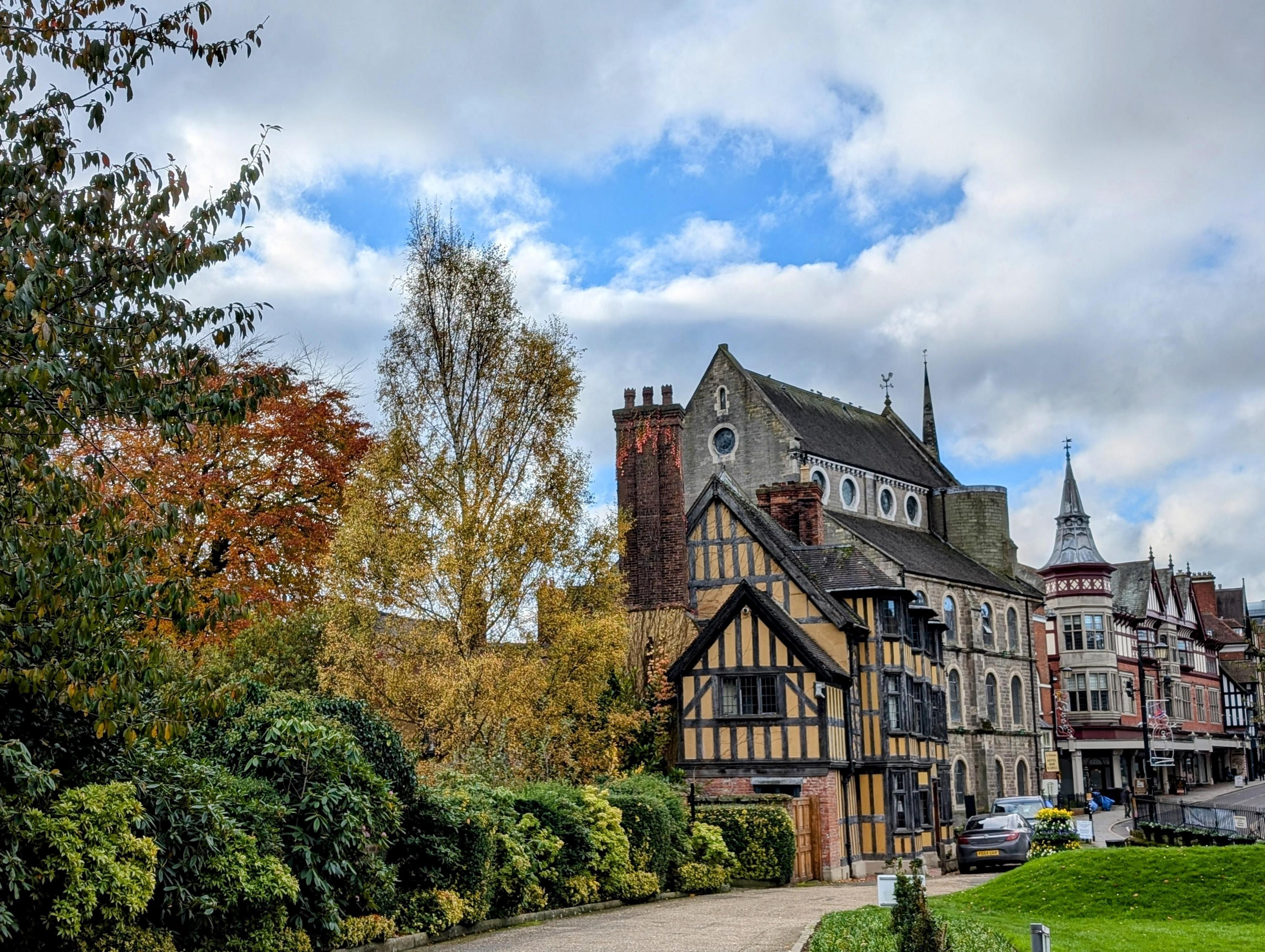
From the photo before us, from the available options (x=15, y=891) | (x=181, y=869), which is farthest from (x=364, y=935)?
(x=15, y=891)

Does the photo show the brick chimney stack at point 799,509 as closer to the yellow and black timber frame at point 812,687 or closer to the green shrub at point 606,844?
the yellow and black timber frame at point 812,687

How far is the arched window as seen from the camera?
1929 inches

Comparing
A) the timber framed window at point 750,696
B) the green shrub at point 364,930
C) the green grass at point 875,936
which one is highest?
the timber framed window at point 750,696

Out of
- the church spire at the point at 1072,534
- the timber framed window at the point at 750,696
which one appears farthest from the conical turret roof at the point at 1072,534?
the timber framed window at the point at 750,696

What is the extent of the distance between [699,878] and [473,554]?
23.8 feet

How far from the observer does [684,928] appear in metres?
16.9

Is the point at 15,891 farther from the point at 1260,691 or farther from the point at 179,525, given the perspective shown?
the point at 1260,691

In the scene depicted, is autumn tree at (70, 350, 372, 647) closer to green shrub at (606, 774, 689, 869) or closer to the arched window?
green shrub at (606, 774, 689, 869)

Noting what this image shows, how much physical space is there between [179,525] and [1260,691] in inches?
3924

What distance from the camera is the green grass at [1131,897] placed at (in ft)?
54.4

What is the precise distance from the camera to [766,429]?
49.7 meters

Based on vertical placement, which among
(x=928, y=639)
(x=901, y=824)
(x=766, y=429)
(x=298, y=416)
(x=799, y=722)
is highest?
(x=766, y=429)

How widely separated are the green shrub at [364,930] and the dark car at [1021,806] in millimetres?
25584

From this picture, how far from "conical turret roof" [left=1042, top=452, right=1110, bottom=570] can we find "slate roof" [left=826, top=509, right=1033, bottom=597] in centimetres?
1102
